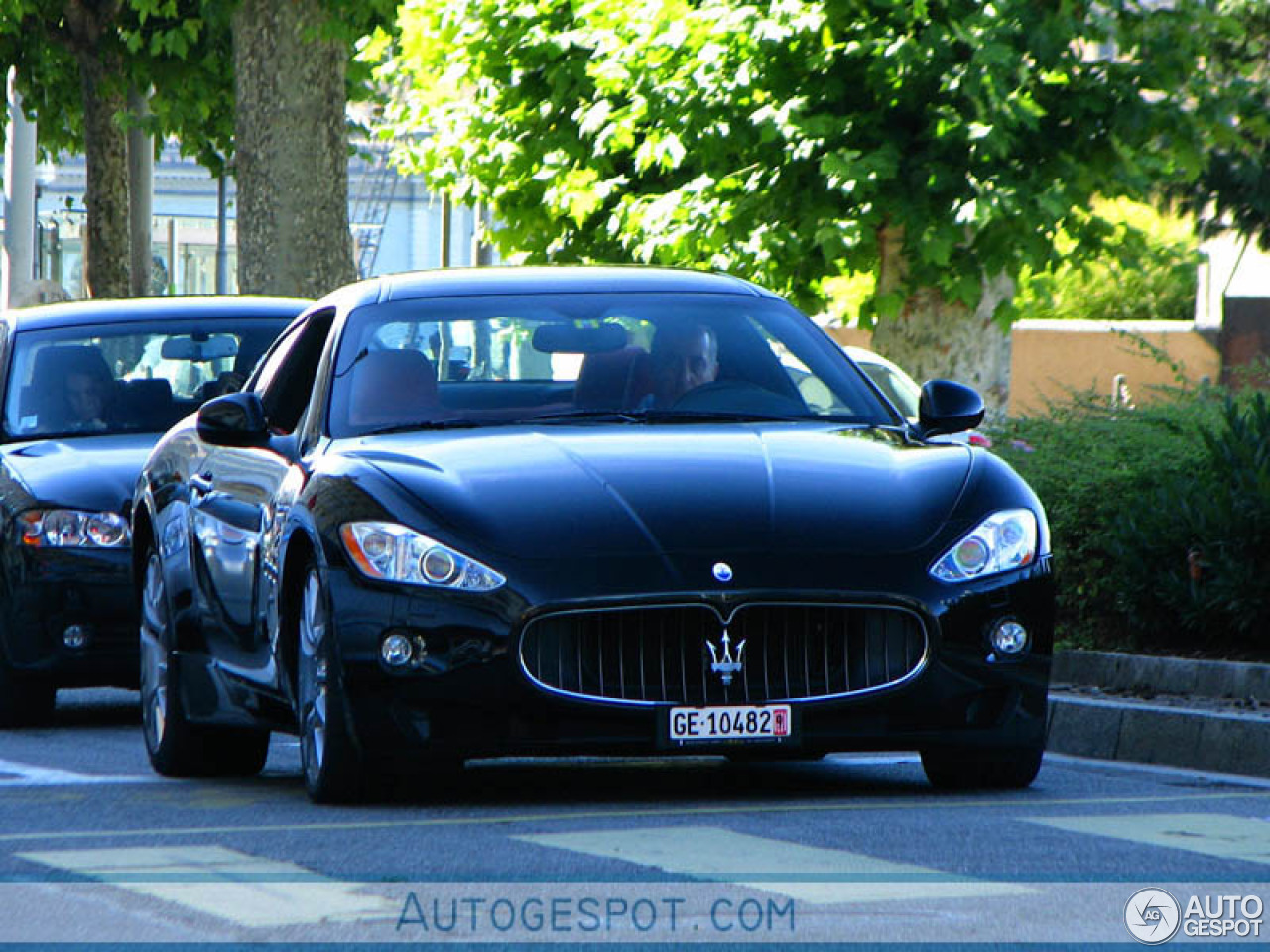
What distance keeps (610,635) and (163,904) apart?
5.94 feet

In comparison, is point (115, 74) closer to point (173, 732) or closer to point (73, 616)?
point (73, 616)

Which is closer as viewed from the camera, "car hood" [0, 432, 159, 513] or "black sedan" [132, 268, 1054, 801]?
"black sedan" [132, 268, 1054, 801]

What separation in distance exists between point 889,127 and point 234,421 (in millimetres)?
11486

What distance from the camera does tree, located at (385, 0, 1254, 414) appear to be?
62.2ft

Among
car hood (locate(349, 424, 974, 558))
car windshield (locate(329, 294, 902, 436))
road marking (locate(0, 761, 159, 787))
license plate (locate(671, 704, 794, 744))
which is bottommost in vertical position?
road marking (locate(0, 761, 159, 787))

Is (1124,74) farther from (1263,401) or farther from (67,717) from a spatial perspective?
(67,717)

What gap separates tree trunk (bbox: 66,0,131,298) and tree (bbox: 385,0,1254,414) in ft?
24.5

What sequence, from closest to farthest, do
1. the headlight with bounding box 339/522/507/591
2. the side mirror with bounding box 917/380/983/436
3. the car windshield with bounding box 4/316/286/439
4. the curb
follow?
the headlight with bounding box 339/522/507/591
the side mirror with bounding box 917/380/983/436
the curb
the car windshield with bounding box 4/316/286/439

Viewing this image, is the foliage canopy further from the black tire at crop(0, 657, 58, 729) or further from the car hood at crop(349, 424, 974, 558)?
the car hood at crop(349, 424, 974, 558)

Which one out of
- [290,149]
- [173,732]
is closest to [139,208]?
[290,149]

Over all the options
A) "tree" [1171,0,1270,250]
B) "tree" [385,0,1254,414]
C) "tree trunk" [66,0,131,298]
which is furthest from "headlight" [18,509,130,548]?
"tree" [1171,0,1270,250]

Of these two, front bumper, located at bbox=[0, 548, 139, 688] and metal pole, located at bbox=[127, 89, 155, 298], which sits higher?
metal pole, located at bbox=[127, 89, 155, 298]

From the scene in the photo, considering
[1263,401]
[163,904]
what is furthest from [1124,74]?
[163,904]

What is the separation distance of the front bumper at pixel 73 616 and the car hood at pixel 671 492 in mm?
3565
